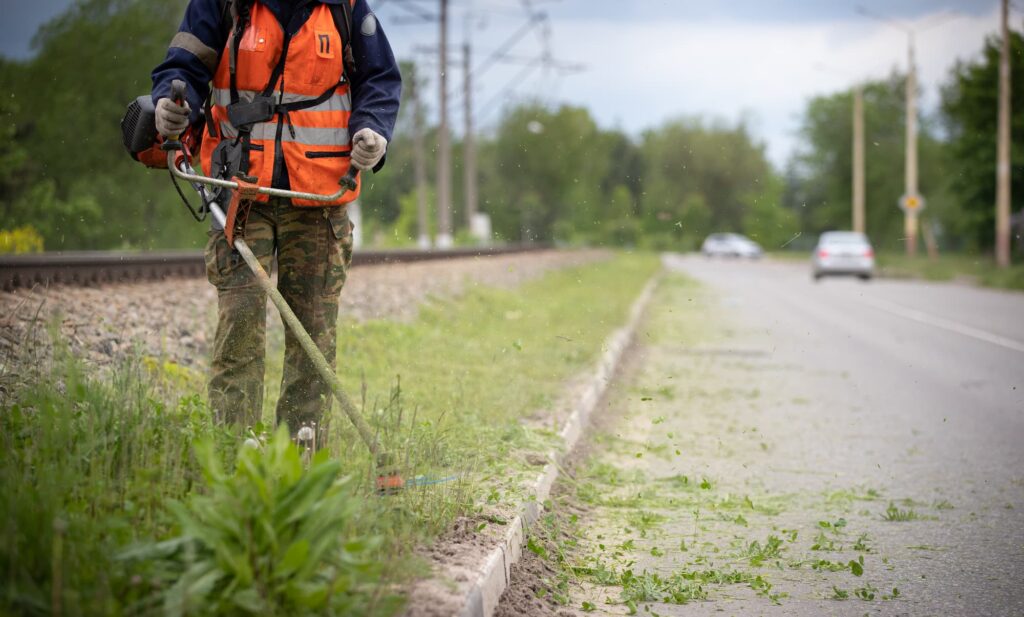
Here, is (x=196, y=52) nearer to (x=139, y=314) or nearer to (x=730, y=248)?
(x=139, y=314)

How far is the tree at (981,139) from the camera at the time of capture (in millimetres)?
33641

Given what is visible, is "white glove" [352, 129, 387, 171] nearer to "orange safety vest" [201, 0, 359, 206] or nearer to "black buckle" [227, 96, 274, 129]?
"orange safety vest" [201, 0, 359, 206]

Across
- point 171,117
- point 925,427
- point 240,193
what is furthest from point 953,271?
point 171,117

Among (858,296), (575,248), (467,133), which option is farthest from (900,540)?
(575,248)

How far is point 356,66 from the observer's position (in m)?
4.35

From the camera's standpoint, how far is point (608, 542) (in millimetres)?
4688

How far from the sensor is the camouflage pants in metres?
4.17

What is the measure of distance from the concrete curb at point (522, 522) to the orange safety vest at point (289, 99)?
1428mm

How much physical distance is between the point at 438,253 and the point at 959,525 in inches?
868

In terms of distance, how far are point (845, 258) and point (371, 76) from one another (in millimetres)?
30136

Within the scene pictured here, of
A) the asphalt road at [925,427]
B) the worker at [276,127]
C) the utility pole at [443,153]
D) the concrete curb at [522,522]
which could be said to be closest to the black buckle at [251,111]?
the worker at [276,127]

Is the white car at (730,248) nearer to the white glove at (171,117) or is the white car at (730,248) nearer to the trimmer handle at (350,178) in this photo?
the trimmer handle at (350,178)

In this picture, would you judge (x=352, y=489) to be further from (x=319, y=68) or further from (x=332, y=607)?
(x=319, y=68)

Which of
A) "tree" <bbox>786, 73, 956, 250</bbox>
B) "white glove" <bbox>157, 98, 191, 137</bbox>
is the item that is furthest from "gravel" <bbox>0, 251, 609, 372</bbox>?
"tree" <bbox>786, 73, 956, 250</bbox>
